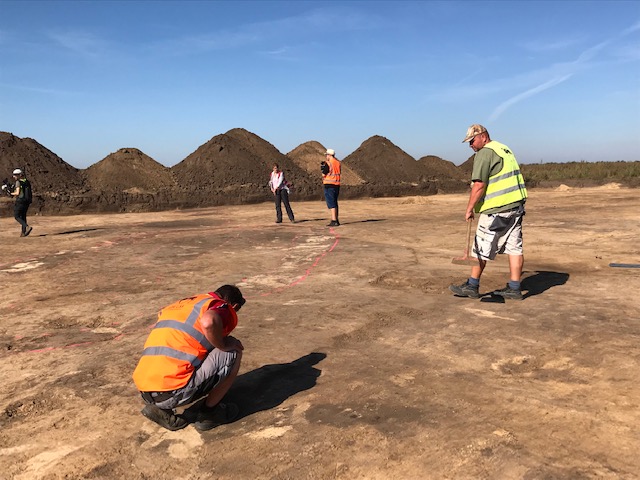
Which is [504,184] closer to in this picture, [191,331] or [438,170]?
[191,331]

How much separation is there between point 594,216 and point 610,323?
9.04m

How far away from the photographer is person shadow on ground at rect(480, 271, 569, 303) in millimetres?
5430

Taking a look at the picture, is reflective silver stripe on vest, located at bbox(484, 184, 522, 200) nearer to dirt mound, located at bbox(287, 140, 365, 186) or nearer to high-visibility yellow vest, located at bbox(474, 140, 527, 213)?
high-visibility yellow vest, located at bbox(474, 140, 527, 213)

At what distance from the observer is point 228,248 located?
9414 mm

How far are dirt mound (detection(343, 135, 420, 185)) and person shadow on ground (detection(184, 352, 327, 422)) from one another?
2669cm

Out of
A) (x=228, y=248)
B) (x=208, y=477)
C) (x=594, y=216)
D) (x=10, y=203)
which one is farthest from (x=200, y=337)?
(x=10, y=203)

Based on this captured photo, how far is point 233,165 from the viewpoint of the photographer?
2661cm

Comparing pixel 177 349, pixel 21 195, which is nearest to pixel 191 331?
pixel 177 349

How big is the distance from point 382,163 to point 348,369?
97.5 ft

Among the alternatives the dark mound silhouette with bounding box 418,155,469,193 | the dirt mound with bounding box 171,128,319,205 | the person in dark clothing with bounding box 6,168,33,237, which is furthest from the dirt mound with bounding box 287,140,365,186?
the person in dark clothing with bounding box 6,168,33,237

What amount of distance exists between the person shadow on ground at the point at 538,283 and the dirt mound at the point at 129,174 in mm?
19432

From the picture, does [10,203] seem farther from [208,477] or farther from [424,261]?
[208,477]

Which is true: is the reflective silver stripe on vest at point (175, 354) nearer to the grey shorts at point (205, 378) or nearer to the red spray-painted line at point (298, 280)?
the grey shorts at point (205, 378)

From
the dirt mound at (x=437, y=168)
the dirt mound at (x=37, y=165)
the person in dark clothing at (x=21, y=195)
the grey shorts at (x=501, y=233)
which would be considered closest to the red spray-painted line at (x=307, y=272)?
the grey shorts at (x=501, y=233)
